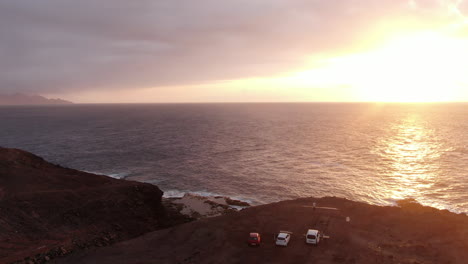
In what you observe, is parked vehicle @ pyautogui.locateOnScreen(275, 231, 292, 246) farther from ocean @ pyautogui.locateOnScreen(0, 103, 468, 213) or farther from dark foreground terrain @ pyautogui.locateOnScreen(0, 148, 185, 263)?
ocean @ pyautogui.locateOnScreen(0, 103, 468, 213)

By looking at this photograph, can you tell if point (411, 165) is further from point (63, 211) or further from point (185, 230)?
point (63, 211)


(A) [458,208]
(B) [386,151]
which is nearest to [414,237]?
(A) [458,208]

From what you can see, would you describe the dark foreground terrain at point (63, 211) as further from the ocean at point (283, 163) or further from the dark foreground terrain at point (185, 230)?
the ocean at point (283, 163)

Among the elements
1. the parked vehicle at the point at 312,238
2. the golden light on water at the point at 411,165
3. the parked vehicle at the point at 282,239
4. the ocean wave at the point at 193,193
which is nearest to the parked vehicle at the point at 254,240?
the parked vehicle at the point at 282,239

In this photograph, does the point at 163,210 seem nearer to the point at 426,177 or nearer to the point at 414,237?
the point at 414,237

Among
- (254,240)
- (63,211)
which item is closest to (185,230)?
(254,240)

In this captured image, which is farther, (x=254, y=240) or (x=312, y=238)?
(x=312, y=238)

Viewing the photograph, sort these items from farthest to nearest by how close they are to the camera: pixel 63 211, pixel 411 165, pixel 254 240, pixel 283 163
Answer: pixel 283 163, pixel 411 165, pixel 63 211, pixel 254 240
